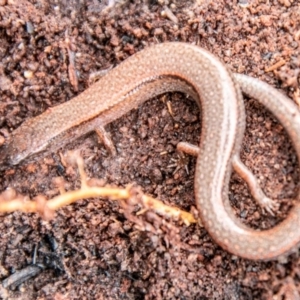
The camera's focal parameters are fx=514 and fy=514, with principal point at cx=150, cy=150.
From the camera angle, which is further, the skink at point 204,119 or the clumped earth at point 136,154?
the clumped earth at point 136,154

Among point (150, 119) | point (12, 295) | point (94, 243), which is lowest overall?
point (12, 295)

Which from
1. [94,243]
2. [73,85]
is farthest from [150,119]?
[94,243]

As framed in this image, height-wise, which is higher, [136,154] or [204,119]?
[204,119]

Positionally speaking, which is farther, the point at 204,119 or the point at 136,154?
the point at 136,154

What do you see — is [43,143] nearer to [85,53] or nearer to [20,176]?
[20,176]
